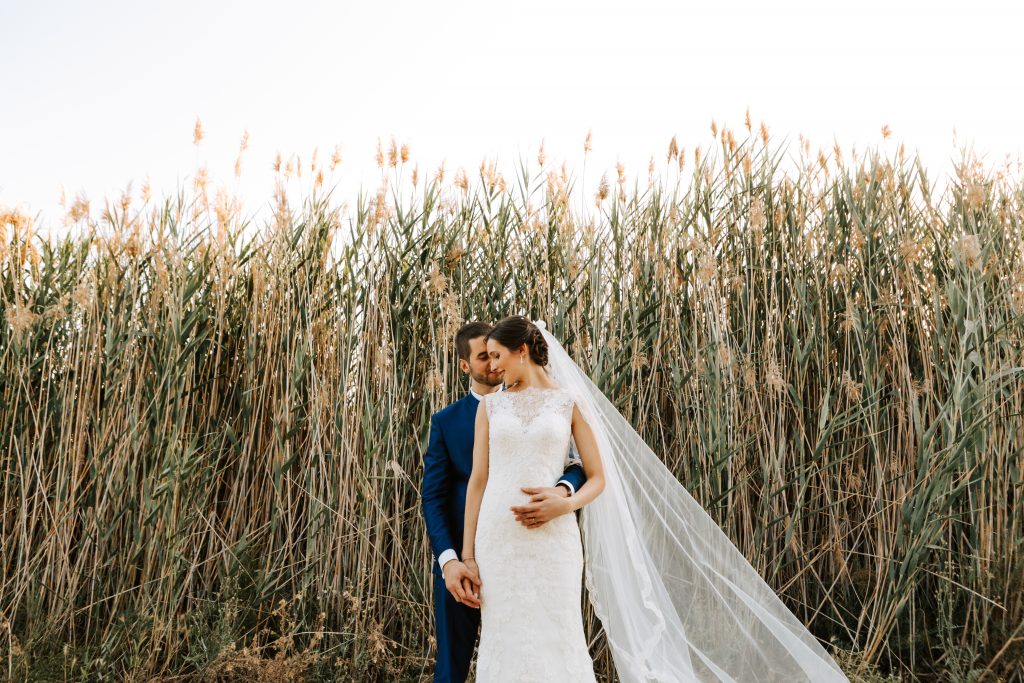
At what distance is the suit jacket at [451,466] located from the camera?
2.26 metres

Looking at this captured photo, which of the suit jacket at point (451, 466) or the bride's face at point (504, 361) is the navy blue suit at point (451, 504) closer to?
the suit jacket at point (451, 466)

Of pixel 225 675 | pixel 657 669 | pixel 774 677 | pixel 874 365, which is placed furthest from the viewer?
pixel 874 365

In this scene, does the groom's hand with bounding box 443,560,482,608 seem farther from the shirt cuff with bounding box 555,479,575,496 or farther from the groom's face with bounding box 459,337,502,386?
the groom's face with bounding box 459,337,502,386

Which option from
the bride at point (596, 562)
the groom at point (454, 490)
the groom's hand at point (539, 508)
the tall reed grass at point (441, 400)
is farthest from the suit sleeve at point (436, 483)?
the tall reed grass at point (441, 400)

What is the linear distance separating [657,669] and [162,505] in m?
2.09

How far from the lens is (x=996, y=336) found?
10.5 ft

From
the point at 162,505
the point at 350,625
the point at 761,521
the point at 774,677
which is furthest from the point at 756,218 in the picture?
the point at 162,505

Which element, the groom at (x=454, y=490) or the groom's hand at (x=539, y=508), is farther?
the groom at (x=454, y=490)

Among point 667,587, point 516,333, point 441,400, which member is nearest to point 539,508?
point 516,333

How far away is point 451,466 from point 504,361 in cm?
49

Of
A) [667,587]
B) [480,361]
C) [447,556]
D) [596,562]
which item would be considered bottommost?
[667,587]

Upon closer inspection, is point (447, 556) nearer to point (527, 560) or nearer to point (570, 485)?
point (527, 560)

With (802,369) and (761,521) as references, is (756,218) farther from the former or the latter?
(761,521)

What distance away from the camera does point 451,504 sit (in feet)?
7.52
